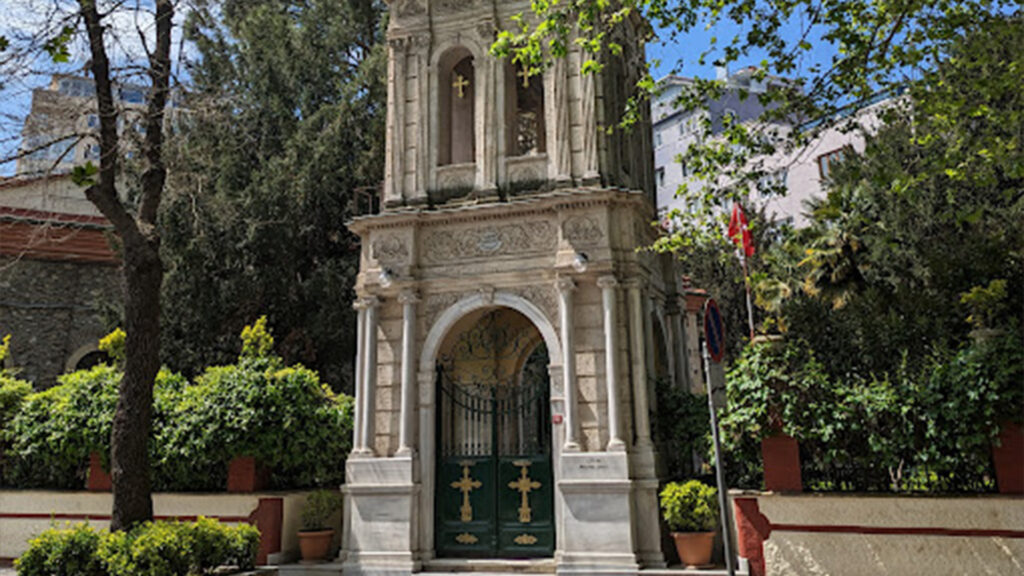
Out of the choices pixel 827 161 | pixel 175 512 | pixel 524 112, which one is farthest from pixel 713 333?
pixel 827 161

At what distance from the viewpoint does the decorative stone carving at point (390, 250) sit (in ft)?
39.4

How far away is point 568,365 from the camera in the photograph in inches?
428

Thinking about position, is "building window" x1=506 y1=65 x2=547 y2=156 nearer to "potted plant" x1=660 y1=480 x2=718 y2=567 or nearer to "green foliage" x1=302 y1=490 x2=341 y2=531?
"potted plant" x1=660 y1=480 x2=718 y2=567

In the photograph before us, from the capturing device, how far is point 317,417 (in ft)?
40.1

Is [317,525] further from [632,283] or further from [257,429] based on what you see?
[632,283]

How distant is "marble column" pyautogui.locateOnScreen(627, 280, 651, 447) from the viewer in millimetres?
10594

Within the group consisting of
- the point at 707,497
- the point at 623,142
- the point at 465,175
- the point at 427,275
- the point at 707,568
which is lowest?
the point at 707,568

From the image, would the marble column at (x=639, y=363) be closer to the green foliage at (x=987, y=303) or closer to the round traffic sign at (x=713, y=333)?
the round traffic sign at (x=713, y=333)

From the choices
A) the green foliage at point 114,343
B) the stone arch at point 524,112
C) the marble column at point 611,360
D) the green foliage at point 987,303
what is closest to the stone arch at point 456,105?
the stone arch at point 524,112

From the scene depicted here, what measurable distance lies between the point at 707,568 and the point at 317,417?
21.9 ft

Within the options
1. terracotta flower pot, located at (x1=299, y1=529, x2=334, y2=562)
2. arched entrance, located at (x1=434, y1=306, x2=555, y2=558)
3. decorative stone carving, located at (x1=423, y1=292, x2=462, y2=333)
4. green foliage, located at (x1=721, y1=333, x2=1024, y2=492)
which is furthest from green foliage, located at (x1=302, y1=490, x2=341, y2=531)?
green foliage, located at (x1=721, y1=333, x2=1024, y2=492)

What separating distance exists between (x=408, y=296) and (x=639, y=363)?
387 centimetres

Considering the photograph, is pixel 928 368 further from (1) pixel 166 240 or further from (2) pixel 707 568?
(1) pixel 166 240

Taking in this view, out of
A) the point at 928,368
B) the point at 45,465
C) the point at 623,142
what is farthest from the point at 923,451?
the point at 45,465
